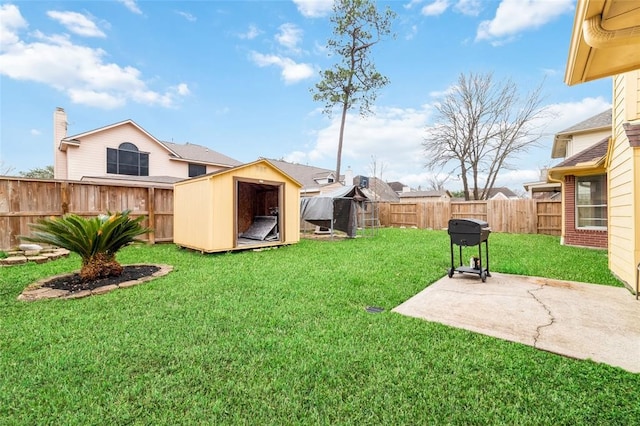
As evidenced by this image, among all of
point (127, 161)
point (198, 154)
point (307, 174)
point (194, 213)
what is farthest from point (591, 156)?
point (127, 161)

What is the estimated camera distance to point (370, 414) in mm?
1700

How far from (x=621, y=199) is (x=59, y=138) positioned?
22.6 metres

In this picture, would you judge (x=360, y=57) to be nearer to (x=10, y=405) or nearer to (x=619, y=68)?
(x=619, y=68)

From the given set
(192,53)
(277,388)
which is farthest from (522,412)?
(192,53)

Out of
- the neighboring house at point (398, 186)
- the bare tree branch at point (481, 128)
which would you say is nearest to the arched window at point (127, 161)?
the bare tree branch at point (481, 128)

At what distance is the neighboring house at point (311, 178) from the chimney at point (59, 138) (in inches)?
486

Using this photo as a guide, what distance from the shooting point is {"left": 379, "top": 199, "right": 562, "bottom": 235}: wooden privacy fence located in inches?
486

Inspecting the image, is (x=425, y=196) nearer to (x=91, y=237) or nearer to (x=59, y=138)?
(x=59, y=138)

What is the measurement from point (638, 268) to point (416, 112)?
54.8 feet

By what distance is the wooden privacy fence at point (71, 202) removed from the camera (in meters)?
6.88

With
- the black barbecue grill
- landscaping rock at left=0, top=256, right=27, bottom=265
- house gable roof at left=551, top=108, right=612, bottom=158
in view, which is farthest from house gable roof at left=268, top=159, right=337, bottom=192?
the black barbecue grill

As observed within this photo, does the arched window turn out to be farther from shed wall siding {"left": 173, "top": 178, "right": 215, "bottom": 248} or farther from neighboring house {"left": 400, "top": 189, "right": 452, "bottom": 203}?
neighboring house {"left": 400, "top": 189, "right": 452, "bottom": 203}

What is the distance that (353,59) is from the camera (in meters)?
17.1

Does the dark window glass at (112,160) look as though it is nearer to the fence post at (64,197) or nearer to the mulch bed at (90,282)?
the fence post at (64,197)
